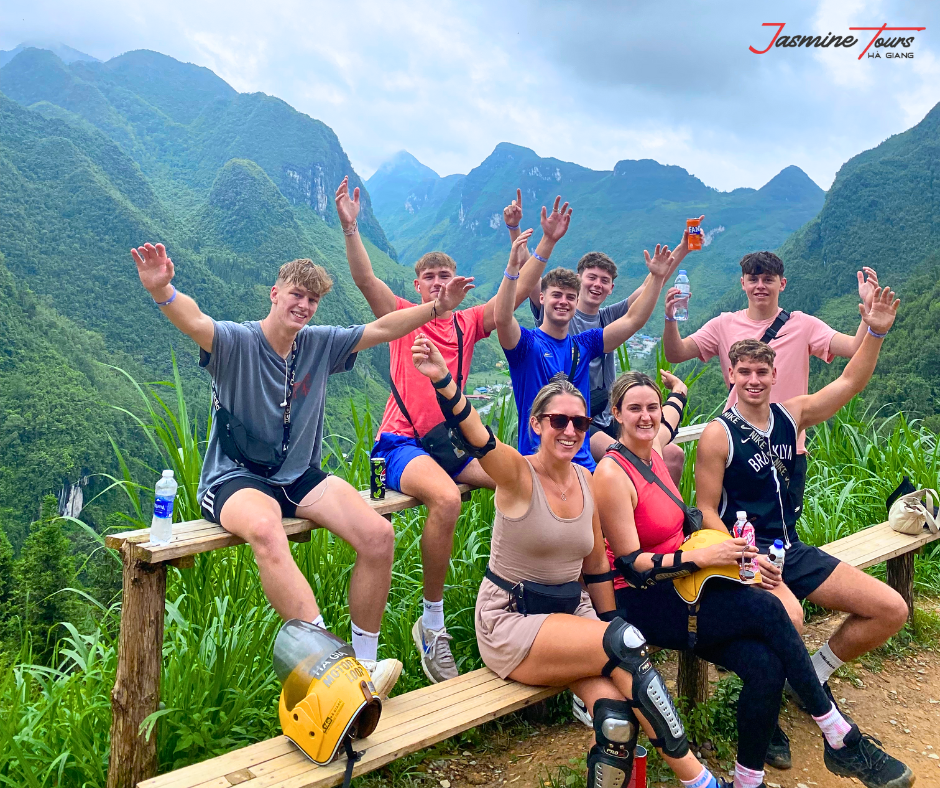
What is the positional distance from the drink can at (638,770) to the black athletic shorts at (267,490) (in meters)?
1.62

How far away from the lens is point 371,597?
2.82 meters

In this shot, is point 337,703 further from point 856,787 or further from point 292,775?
point 856,787

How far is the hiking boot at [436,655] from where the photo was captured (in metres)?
3.21

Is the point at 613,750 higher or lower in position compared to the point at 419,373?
lower

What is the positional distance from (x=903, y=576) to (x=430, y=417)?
3.11 metres

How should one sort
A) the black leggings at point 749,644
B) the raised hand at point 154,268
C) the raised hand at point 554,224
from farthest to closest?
the raised hand at point 554,224, the raised hand at point 154,268, the black leggings at point 749,644

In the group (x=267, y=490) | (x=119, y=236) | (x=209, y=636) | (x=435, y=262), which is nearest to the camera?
(x=209, y=636)

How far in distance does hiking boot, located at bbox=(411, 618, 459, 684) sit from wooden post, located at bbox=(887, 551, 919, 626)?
2850 mm

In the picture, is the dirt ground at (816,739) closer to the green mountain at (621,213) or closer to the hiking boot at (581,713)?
the hiking boot at (581,713)

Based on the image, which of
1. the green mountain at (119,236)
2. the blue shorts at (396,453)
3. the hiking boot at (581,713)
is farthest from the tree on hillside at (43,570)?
the hiking boot at (581,713)

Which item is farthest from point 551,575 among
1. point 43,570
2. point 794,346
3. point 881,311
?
point 43,570

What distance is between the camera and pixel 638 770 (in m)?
2.34

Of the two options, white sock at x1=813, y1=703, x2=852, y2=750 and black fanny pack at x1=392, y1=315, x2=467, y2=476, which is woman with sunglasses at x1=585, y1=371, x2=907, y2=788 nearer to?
white sock at x1=813, y1=703, x2=852, y2=750

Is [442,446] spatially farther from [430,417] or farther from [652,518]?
[652,518]
